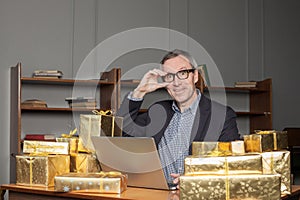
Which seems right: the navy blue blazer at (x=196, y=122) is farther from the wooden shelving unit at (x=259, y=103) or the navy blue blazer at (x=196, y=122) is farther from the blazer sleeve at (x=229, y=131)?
the wooden shelving unit at (x=259, y=103)

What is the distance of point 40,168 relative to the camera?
7.64 feet

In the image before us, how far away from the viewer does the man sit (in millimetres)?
2754

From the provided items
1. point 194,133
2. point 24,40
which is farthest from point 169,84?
point 24,40

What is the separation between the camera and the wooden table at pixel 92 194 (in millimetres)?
2061

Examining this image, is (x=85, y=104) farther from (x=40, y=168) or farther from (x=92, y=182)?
(x=92, y=182)

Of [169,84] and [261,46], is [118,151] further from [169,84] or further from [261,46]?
[261,46]

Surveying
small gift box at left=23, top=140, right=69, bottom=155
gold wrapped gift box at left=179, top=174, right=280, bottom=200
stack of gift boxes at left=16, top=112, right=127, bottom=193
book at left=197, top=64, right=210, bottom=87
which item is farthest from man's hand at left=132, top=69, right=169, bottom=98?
book at left=197, top=64, right=210, bottom=87

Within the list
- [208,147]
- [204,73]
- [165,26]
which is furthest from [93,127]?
[165,26]

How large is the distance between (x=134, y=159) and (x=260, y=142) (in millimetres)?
534

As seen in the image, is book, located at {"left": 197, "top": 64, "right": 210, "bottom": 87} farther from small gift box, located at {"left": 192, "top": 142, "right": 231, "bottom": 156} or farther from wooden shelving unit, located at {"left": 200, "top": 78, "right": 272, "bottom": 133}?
small gift box, located at {"left": 192, "top": 142, "right": 231, "bottom": 156}

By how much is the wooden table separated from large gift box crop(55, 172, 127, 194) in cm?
2

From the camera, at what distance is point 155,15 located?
20.4 feet

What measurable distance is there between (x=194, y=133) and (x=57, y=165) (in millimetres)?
812

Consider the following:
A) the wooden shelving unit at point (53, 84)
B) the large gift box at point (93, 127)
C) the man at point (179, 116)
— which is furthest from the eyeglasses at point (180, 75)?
the wooden shelving unit at point (53, 84)
